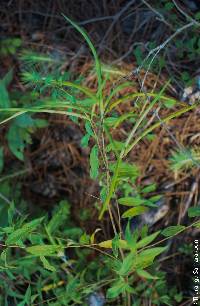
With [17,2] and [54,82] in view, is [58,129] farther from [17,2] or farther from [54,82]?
[54,82]

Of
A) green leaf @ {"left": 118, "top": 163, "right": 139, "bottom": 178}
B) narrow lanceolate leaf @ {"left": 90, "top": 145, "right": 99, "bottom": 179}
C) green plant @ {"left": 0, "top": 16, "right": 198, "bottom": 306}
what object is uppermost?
narrow lanceolate leaf @ {"left": 90, "top": 145, "right": 99, "bottom": 179}

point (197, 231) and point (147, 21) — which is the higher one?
point (147, 21)

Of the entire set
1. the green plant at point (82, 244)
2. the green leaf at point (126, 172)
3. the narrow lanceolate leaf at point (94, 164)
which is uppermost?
the narrow lanceolate leaf at point (94, 164)

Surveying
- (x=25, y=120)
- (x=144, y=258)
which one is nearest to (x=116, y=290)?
(x=144, y=258)

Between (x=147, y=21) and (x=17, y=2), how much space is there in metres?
0.72

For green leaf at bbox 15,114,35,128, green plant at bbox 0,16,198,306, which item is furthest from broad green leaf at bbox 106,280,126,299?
green leaf at bbox 15,114,35,128

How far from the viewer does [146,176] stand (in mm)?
2016

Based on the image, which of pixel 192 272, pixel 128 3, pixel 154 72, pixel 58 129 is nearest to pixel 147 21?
pixel 128 3

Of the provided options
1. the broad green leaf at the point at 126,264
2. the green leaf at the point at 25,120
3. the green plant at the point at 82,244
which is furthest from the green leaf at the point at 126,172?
the green leaf at the point at 25,120

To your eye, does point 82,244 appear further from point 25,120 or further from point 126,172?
point 25,120

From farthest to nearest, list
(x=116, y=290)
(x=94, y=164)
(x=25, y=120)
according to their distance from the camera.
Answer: (x=25, y=120) → (x=116, y=290) → (x=94, y=164)

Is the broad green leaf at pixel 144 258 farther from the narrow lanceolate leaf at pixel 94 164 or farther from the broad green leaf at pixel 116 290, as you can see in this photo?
the narrow lanceolate leaf at pixel 94 164

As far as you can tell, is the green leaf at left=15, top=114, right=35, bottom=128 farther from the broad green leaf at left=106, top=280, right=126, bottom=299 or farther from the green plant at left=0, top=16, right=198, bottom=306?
the broad green leaf at left=106, top=280, right=126, bottom=299

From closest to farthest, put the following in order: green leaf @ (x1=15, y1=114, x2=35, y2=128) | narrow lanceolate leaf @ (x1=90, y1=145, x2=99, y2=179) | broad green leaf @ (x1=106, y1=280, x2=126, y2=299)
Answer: narrow lanceolate leaf @ (x1=90, y1=145, x2=99, y2=179) → broad green leaf @ (x1=106, y1=280, x2=126, y2=299) → green leaf @ (x1=15, y1=114, x2=35, y2=128)
